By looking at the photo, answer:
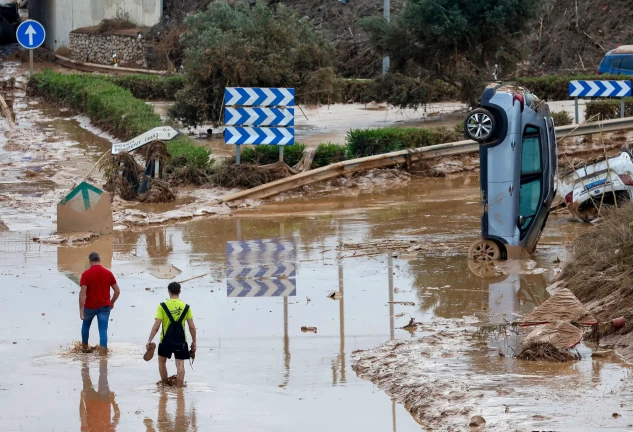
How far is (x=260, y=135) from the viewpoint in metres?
21.8

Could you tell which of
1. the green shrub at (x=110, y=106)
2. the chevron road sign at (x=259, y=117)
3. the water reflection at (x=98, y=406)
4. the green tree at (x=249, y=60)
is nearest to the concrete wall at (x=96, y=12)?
the green shrub at (x=110, y=106)

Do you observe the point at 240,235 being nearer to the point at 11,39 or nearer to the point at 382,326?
the point at 382,326

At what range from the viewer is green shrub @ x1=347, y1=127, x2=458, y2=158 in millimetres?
23672

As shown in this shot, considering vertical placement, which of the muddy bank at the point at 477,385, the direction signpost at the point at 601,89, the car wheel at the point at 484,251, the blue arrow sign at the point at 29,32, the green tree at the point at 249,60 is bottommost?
the muddy bank at the point at 477,385

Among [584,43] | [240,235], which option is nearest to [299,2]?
[584,43]

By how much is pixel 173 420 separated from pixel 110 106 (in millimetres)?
21390

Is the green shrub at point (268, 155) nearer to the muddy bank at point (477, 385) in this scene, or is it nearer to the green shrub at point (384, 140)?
the green shrub at point (384, 140)

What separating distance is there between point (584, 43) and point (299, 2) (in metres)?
14.4

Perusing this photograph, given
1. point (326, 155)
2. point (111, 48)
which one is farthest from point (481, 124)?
point (111, 48)

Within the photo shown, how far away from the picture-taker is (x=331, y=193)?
2180cm

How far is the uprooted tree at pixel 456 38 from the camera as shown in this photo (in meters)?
28.4

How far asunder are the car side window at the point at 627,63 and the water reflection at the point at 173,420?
97.6 feet

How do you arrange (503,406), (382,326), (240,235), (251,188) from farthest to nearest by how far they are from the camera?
(251,188) < (240,235) < (382,326) < (503,406)

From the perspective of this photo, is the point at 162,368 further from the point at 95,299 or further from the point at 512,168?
the point at 512,168
